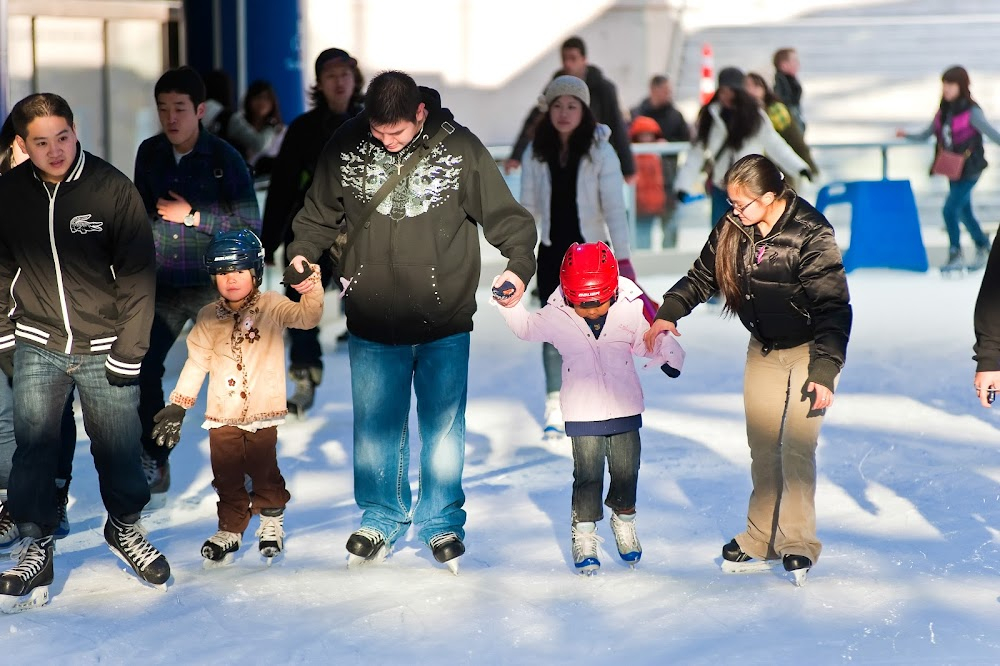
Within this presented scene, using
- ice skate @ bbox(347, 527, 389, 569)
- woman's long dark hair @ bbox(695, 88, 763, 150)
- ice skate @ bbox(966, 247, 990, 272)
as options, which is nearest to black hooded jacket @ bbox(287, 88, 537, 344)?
ice skate @ bbox(347, 527, 389, 569)

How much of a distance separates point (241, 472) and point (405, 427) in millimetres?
610

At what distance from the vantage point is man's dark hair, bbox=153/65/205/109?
5934mm

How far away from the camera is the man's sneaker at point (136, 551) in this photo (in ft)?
16.7

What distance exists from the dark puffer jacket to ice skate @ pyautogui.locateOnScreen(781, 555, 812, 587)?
0.65 meters

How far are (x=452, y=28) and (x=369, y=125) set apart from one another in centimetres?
1961

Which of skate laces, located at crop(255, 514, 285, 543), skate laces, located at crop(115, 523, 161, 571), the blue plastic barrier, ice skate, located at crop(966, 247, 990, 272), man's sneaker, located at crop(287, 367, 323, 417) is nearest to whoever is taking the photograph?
skate laces, located at crop(115, 523, 161, 571)

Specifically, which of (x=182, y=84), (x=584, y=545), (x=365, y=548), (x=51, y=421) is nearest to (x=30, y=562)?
(x=51, y=421)

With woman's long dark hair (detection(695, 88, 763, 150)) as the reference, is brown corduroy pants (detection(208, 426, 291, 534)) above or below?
below

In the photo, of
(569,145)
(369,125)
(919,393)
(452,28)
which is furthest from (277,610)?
(452,28)

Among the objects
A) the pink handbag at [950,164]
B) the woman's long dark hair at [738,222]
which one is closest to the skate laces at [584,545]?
the woman's long dark hair at [738,222]

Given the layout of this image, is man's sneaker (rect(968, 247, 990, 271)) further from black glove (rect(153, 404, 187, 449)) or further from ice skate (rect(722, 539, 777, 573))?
black glove (rect(153, 404, 187, 449))

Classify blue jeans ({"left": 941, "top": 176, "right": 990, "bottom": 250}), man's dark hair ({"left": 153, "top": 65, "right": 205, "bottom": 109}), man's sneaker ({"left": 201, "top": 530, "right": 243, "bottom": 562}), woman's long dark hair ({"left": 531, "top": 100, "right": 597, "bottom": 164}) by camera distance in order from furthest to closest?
blue jeans ({"left": 941, "top": 176, "right": 990, "bottom": 250})
woman's long dark hair ({"left": 531, "top": 100, "right": 597, "bottom": 164})
man's dark hair ({"left": 153, "top": 65, "right": 205, "bottom": 109})
man's sneaker ({"left": 201, "top": 530, "right": 243, "bottom": 562})

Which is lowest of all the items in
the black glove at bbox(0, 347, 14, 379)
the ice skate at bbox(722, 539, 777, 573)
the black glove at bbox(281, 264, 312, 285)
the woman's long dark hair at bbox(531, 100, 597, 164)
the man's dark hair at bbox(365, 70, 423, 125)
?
the ice skate at bbox(722, 539, 777, 573)

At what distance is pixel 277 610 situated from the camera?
489cm
